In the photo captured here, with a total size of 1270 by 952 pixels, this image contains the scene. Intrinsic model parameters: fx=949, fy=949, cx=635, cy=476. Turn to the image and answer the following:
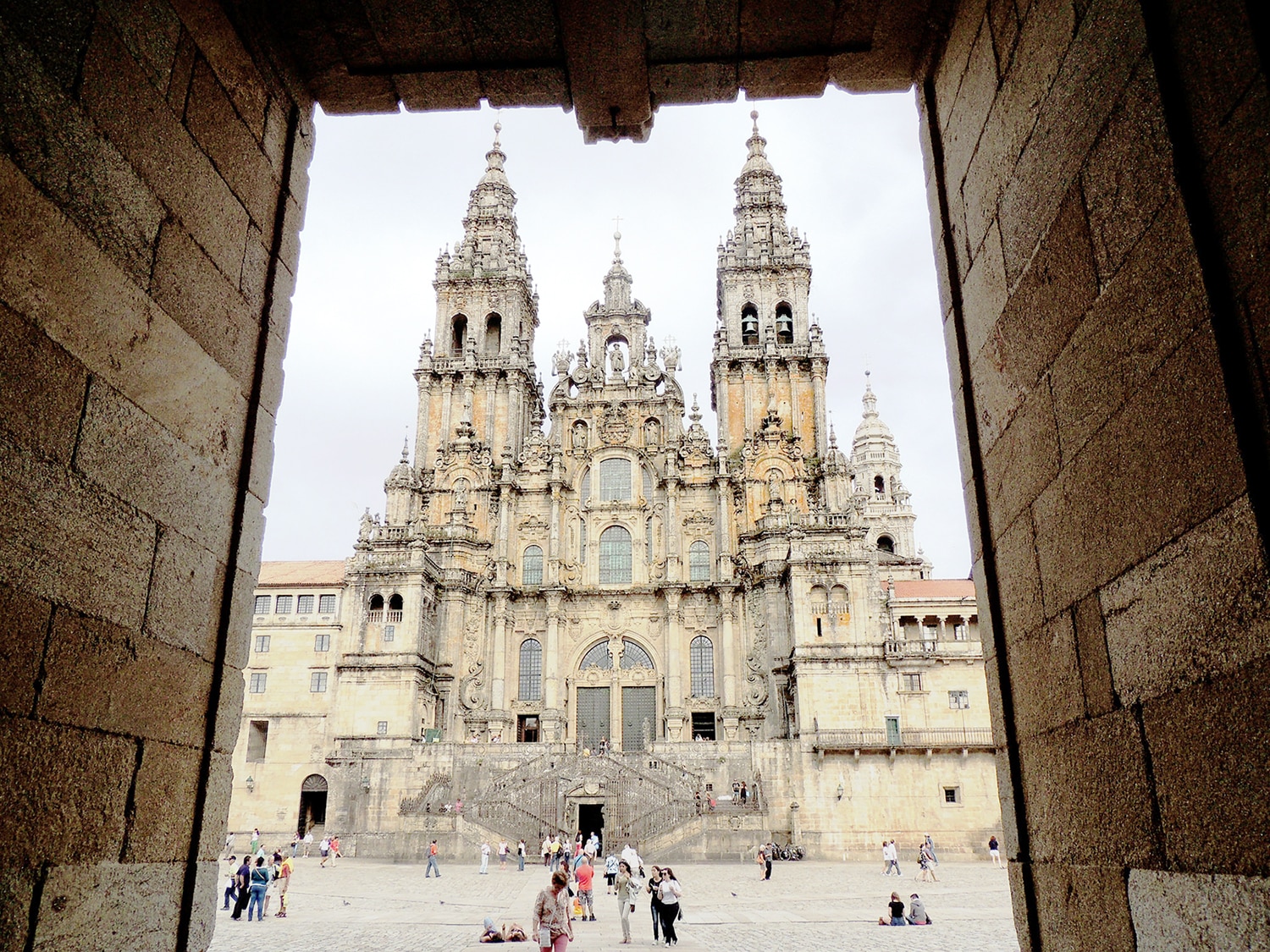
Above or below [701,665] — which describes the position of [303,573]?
above

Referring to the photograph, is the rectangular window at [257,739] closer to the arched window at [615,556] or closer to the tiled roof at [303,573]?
the tiled roof at [303,573]

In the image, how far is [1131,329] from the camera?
3109mm

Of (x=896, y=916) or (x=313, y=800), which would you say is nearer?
(x=896, y=916)

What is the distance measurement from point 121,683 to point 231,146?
2562mm

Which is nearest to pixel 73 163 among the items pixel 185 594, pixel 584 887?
pixel 185 594

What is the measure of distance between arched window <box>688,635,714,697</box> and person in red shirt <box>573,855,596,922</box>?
22950 millimetres

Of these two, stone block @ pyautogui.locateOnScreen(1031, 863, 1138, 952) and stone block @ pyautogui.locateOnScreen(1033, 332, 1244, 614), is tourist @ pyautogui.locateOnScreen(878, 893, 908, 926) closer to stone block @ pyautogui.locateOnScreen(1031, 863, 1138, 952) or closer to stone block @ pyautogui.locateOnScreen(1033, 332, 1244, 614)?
stone block @ pyautogui.locateOnScreen(1031, 863, 1138, 952)

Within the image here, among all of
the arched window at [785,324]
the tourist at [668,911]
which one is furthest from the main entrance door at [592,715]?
the tourist at [668,911]

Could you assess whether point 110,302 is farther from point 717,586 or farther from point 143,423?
point 717,586

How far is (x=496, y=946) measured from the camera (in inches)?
511

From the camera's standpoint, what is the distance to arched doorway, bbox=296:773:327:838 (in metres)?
45.1

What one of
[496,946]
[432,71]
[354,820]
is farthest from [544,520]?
[432,71]

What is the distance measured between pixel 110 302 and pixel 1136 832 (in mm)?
4090

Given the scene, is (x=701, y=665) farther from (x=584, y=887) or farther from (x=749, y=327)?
(x=584, y=887)
